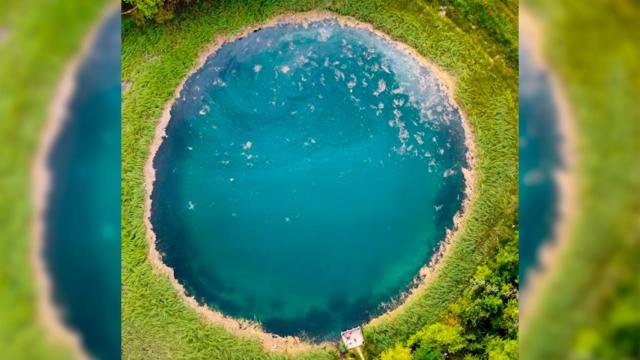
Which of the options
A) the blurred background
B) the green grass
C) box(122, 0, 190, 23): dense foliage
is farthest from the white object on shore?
box(122, 0, 190, 23): dense foliage

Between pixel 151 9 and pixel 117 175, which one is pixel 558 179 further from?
pixel 151 9

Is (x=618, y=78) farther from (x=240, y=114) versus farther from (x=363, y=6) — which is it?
(x=240, y=114)

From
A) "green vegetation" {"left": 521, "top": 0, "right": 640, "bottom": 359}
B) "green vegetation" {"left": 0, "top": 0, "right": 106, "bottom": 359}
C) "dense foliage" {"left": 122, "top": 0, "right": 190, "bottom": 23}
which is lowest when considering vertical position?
"green vegetation" {"left": 521, "top": 0, "right": 640, "bottom": 359}

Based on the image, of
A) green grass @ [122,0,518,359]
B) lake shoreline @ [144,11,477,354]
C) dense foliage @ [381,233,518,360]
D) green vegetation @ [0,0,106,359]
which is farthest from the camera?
lake shoreline @ [144,11,477,354]

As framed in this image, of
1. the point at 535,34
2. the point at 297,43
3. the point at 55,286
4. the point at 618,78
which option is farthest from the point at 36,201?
the point at 618,78

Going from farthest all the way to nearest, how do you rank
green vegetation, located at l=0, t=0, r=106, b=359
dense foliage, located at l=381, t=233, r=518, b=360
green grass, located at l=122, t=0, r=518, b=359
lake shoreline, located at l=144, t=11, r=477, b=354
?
lake shoreline, located at l=144, t=11, r=477, b=354 < green grass, located at l=122, t=0, r=518, b=359 < dense foliage, located at l=381, t=233, r=518, b=360 < green vegetation, located at l=0, t=0, r=106, b=359

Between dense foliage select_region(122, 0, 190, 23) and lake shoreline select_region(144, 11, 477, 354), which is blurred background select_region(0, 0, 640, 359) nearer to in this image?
dense foliage select_region(122, 0, 190, 23)

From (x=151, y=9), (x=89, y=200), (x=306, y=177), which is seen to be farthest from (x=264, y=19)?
(x=89, y=200)
